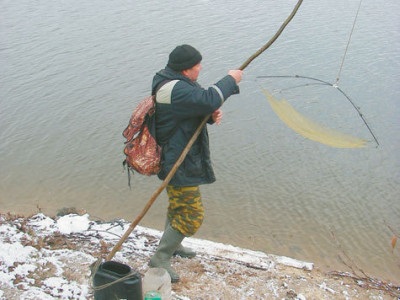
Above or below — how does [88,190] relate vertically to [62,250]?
below

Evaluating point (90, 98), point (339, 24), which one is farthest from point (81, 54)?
point (339, 24)

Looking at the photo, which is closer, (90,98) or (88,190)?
(88,190)

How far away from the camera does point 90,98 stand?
9766 millimetres

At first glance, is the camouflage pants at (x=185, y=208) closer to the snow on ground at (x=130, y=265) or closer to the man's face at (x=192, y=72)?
the snow on ground at (x=130, y=265)

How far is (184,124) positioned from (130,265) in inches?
60.7

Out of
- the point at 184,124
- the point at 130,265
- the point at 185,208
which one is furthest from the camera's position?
the point at 130,265

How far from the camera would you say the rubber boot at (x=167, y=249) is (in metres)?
3.85

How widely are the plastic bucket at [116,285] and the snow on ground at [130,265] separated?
17.0 inches

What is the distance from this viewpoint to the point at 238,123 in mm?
8531

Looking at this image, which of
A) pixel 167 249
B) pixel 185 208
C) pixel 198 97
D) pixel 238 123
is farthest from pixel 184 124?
pixel 238 123

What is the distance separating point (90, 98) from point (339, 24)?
22.6 feet

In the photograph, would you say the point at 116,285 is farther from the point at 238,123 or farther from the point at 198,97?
the point at 238,123

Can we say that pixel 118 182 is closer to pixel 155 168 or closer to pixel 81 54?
pixel 155 168

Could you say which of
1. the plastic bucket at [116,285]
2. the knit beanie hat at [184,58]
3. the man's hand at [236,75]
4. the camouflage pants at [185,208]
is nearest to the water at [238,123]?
the camouflage pants at [185,208]
